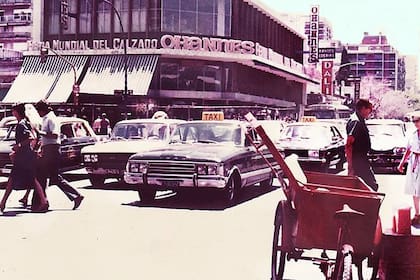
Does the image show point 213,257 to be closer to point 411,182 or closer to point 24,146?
point 411,182

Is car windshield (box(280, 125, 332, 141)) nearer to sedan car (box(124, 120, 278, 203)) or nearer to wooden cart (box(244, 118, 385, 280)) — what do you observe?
sedan car (box(124, 120, 278, 203))

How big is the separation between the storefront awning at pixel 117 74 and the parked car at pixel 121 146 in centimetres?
2576

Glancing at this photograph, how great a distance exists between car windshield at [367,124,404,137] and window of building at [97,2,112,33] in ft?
93.6

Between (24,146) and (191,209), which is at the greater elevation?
(24,146)

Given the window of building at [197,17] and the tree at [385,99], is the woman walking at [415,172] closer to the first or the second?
the tree at [385,99]

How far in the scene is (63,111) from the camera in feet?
112

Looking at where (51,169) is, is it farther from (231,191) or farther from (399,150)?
(399,150)

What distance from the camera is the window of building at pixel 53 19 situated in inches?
1785

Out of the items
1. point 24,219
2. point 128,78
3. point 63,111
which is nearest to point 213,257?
point 24,219

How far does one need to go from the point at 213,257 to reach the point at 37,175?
14.3 ft

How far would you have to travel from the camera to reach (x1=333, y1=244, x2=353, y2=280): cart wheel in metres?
4.21

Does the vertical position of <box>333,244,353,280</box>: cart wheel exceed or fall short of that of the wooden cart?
it falls short

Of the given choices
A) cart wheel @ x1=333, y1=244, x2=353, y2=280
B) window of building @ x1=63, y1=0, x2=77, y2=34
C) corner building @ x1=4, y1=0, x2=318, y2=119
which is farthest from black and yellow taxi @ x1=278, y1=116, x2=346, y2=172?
window of building @ x1=63, y1=0, x2=77, y2=34

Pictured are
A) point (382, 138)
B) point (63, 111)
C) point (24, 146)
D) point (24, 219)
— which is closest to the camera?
point (24, 219)
